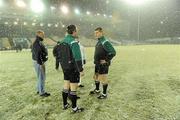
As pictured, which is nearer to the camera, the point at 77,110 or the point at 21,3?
the point at 77,110

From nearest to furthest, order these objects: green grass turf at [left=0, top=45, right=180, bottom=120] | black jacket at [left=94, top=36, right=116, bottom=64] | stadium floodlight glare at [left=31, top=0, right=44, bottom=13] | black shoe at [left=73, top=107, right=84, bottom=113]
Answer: green grass turf at [left=0, top=45, right=180, bottom=120], black shoe at [left=73, top=107, right=84, bottom=113], black jacket at [left=94, top=36, right=116, bottom=64], stadium floodlight glare at [left=31, top=0, right=44, bottom=13]

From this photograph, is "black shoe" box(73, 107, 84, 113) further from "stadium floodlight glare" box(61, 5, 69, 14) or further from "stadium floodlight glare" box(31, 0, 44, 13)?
"stadium floodlight glare" box(61, 5, 69, 14)

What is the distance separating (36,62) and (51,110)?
7.03 ft

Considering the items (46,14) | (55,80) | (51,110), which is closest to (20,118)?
(51,110)

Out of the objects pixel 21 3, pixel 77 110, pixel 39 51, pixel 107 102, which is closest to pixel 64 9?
pixel 21 3

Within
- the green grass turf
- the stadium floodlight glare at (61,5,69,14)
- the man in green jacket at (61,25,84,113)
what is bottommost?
the green grass turf

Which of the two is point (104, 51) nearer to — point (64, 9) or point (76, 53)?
point (76, 53)

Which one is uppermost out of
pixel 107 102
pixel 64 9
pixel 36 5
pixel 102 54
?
pixel 36 5

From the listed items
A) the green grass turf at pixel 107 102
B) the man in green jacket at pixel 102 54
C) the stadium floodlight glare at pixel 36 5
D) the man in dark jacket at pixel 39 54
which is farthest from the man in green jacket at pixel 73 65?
the stadium floodlight glare at pixel 36 5

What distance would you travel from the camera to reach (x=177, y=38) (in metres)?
81.8

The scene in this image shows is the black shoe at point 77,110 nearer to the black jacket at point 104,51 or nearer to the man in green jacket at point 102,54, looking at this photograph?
the man in green jacket at point 102,54

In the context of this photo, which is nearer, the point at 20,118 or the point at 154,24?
the point at 20,118

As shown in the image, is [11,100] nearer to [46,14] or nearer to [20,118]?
[20,118]

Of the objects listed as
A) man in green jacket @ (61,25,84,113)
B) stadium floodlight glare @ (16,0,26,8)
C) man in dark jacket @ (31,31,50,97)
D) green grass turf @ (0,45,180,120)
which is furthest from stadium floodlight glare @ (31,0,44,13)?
man in green jacket @ (61,25,84,113)
